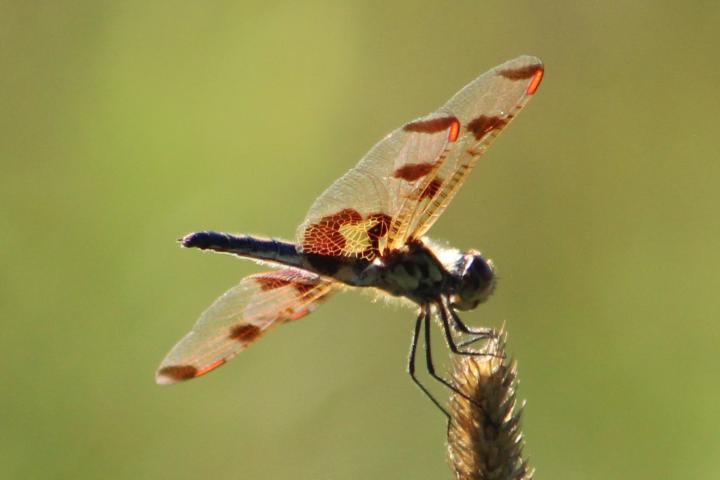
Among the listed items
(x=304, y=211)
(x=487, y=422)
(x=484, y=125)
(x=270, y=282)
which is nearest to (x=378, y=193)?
(x=484, y=125)

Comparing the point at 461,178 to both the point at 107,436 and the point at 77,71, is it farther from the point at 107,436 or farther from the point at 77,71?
the point at 77,71

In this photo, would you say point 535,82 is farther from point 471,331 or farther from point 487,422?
point 487,422

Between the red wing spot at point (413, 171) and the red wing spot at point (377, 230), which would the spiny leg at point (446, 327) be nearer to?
the red wing spot at point (377, 230)

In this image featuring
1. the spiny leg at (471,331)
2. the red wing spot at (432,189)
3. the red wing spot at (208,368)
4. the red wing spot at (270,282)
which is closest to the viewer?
the spiny leg at (471,331)

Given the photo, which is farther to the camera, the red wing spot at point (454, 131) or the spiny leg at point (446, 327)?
the red wing spot at point (454, 131)

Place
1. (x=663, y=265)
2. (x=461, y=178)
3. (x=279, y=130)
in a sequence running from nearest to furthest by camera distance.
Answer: (x=461, y=178) < (x=663, y=265) < (x=279, y=130)

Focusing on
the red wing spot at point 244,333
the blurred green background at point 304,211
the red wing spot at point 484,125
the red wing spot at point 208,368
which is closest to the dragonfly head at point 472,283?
the red wing spot at point 484,125

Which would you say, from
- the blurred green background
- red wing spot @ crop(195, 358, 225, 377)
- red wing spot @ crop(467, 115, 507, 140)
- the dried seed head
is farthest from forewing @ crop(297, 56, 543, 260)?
the blurred green background

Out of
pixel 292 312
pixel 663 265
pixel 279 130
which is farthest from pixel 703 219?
pixel 292 312
